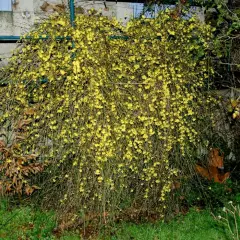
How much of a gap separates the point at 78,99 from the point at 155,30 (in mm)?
1305

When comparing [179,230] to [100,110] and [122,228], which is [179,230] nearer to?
[122,228]

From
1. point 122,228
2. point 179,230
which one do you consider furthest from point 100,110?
point 179,230

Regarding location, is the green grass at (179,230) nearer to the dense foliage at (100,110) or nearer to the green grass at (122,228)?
the green grass at (122,228)

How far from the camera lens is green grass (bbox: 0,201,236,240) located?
13.2 feet

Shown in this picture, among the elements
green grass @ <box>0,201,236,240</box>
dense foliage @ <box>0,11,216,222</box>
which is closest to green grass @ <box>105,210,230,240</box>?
green grass @ <box>0,201,236,240</box>

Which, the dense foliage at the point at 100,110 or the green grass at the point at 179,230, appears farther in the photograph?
the dense foliage at the point at 100,110

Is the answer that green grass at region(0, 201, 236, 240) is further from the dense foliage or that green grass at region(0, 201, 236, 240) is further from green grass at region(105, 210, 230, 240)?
the dense foliage

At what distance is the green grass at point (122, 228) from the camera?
4.02 metres

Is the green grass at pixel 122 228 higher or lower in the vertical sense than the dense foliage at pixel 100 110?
lower

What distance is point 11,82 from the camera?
4.50 metres

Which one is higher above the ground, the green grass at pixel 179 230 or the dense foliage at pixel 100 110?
the dense foliage at pixel 100 110

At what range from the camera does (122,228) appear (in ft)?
13.8

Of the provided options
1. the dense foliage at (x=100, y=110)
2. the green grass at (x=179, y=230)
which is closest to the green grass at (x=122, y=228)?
the green grass at (x=179, y=230)

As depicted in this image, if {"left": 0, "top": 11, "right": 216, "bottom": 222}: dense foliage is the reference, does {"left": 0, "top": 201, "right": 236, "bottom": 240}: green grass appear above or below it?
below
